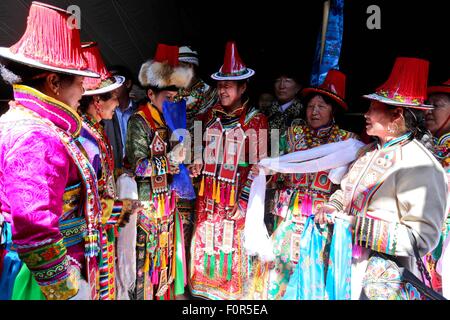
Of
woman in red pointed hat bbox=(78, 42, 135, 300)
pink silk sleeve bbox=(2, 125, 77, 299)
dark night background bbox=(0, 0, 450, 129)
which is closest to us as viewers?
pink silk sleeve bbox=(2, 125, 77, 299)

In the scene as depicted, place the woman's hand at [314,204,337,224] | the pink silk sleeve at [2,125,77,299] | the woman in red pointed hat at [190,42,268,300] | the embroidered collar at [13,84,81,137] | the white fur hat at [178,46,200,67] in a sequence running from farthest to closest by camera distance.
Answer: the white fur hat at [178,46,200,67] < the woman in red pointed hat at [190,42,268,300] < the woman's hand at [314,204,337,224] < the embroidered collar at [13,84,81,137] < the pink silk sleeve at [2,125,77,299]

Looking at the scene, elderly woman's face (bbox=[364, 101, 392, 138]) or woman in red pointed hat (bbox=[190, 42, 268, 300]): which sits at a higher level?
elderly woman's face (bbox=[364, 101, 392, 138])

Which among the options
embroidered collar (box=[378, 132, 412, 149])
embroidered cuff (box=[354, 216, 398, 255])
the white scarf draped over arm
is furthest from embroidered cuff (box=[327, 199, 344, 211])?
embroidered collar (box=[378, 132, 412, 149])

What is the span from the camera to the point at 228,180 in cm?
338

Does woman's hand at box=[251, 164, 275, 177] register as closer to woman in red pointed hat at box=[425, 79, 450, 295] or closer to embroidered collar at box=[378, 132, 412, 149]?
embroidered collar at box=[378, 132, 412, 149]

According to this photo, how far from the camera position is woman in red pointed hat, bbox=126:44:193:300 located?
9.80ft

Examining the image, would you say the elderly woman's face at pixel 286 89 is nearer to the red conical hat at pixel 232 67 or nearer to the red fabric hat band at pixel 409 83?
the red conical hat at pixel 232 67

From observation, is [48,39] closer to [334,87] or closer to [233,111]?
[233,111]

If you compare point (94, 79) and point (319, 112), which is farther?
point (319, 112)

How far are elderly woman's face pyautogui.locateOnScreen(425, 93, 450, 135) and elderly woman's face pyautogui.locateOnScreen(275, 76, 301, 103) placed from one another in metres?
1.20

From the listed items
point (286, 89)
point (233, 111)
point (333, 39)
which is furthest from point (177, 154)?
point (333, 39)

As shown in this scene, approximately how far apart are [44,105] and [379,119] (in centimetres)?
196
